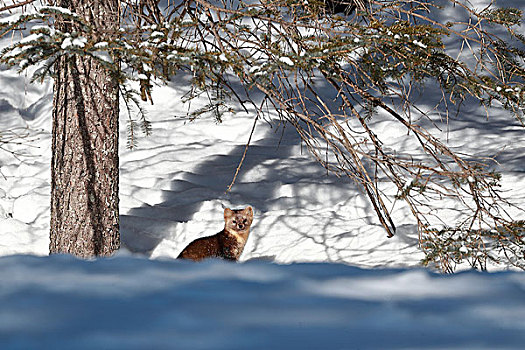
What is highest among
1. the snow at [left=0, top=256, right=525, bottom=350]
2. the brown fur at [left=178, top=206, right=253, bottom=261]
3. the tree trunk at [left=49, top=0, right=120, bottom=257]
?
the tree trunk at [left=49, top=0, right=120, bottom=257]

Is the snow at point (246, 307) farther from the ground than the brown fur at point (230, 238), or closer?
closer

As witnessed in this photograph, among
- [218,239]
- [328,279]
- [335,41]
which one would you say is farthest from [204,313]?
[218,239]

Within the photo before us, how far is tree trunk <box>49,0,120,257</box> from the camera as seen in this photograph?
388cm

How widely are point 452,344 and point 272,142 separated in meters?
7.67

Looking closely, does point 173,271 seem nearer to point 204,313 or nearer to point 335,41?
point 204,313

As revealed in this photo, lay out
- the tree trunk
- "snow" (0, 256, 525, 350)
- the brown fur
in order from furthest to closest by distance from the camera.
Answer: the brown fur
the tree trunk
"snow" (0, 256, 525, 350)

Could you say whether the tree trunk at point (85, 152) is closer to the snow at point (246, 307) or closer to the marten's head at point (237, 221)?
the marten's head at point (237, 221)

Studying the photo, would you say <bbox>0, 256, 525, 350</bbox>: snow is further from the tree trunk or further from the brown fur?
the brown fur

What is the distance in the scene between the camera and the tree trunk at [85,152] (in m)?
3.88

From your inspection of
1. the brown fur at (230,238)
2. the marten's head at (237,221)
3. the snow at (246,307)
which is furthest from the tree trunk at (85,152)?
the snow at (246,307)

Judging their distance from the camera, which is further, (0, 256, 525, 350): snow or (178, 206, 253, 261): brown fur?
(178, 206, 253, 261): brown fur

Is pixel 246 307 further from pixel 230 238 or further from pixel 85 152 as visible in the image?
pixel 230 238

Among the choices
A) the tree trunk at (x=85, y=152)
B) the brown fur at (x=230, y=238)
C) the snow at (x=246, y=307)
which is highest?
the tree trunk at (x=85, y=152)

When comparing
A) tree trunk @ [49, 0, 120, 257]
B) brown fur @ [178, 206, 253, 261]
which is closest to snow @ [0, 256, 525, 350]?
tree trunk @ [49, 0, 120, 257]
